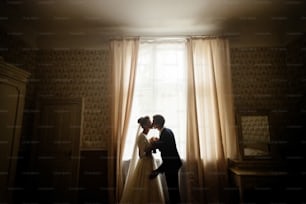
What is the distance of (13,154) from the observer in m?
1.90

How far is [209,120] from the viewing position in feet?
8.79

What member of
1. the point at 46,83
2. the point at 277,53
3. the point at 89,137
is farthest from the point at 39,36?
the point at 277,53

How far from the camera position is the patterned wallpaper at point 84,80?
289 centimetres

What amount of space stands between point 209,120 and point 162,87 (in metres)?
0.85

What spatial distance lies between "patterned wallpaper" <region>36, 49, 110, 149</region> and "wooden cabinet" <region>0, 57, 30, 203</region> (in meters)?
0.99

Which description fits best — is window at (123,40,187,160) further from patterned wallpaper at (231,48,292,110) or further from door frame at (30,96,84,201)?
patterned wallpaper at (231,48,292,110)

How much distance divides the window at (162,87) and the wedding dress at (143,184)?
15.2 inches

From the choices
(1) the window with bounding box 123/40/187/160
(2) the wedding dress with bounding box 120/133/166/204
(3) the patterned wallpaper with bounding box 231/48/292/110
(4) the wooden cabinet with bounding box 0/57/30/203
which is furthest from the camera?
(3) the patterned wallpaper with bounding box 231/48/292/110

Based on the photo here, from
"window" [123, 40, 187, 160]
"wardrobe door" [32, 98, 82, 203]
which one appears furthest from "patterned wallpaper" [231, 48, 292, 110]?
"wardrobe door" [32, 98, 82, 203]

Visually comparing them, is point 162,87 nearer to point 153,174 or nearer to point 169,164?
point 169,164

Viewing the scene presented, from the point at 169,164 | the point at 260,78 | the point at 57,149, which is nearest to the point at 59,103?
the point at 57,149

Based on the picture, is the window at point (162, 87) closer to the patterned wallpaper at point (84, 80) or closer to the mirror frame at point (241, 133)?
the patterned wallpaper at point (84, 80)

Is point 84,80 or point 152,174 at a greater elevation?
point 84,80

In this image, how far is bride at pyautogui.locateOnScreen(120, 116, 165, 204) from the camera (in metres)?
2.16
